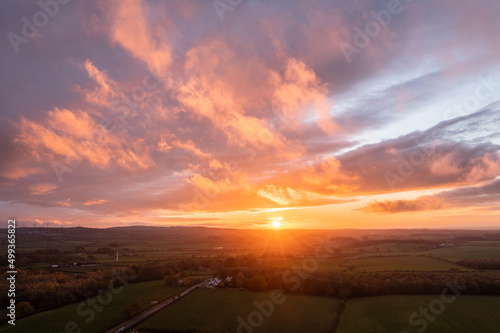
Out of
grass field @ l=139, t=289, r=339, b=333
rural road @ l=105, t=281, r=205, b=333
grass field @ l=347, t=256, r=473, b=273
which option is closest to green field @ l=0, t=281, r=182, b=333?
rural road @ l=105, t=281, r=205, b=333

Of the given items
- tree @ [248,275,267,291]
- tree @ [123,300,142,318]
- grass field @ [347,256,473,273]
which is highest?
tree @ [123,300,142,318]

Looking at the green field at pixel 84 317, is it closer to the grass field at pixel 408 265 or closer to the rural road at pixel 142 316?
the rural road at pixel 142 316

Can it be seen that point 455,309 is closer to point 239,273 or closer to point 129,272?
point 239,273

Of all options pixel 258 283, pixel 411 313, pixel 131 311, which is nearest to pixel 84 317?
pixel 131 311

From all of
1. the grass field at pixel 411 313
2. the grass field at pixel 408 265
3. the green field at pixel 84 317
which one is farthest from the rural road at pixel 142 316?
the grass field at pixel 408 265

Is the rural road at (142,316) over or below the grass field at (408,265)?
over

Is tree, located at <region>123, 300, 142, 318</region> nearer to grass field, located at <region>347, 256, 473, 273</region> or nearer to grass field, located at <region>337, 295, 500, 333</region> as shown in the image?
grass field, located at <region>337, 295, 500, 333</region>
